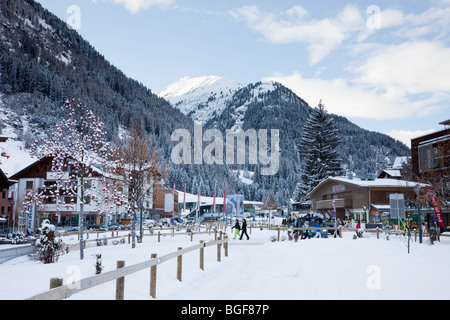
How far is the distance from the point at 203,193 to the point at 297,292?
150 meters

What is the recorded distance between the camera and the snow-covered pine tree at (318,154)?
217 ft

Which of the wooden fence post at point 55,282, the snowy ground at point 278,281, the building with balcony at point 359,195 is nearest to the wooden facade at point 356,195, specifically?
the building with balcony at point 359,195

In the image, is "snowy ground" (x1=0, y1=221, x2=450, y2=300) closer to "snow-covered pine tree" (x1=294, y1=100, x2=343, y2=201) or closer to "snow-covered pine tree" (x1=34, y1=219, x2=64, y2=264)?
"snow-covered pine tree" (x1=34, y1=219, x2=64, y2=264)

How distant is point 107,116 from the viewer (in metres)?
185

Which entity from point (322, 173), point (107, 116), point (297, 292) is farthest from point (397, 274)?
point (107, 116)

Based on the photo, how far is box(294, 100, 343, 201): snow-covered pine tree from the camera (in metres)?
66.2

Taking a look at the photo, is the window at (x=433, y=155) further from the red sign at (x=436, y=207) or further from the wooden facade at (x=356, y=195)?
the red sign at (x=436, y=207)

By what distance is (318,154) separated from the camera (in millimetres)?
66500

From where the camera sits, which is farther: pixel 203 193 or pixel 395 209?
pixel 203 193

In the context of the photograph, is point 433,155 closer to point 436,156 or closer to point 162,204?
point 436,156

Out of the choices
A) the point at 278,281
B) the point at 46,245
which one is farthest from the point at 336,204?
the point at 278,281

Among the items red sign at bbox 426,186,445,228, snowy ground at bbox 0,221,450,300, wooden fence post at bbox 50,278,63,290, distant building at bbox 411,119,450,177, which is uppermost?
distant building at bbox 411,119,450,177

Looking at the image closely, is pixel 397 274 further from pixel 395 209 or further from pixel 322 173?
pixel 322 173

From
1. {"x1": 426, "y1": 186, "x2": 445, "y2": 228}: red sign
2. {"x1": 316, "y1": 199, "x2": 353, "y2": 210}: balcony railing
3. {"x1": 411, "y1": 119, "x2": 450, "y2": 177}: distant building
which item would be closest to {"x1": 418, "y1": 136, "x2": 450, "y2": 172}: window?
{"x1": 411, "y1": 119, "x2": 450, "y2": 177}: distant building
